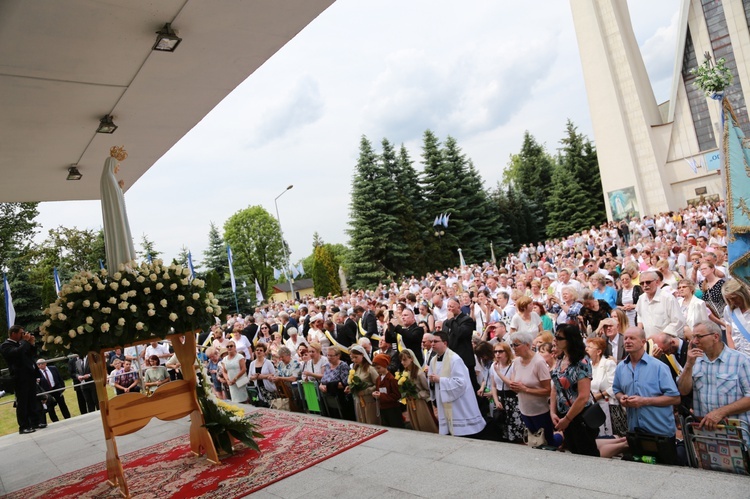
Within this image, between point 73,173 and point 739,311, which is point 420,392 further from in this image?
point 73,173

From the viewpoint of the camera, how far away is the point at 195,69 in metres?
5.36

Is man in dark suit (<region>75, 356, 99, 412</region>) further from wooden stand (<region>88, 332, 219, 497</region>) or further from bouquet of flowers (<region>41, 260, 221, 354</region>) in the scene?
bouquet of flowers (<region>41, 260, 221, 354</region>)

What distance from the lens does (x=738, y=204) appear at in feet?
12.2

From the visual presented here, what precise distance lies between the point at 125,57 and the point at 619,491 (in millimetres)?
5536

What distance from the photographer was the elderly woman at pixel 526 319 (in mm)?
7238

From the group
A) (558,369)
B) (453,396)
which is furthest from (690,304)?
(453,396)

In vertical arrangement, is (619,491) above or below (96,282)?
below

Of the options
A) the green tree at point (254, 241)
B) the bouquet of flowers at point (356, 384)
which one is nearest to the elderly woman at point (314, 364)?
the bouquet of flowers at point (356, 384)

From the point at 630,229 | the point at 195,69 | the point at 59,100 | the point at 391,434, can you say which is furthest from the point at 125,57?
the point at 630,229

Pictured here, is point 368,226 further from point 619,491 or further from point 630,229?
point 619,491

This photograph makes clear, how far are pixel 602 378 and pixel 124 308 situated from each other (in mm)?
4632

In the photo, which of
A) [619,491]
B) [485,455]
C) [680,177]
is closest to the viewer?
[619,491]

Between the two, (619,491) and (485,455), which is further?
(485,455)

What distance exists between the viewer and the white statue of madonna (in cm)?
559
